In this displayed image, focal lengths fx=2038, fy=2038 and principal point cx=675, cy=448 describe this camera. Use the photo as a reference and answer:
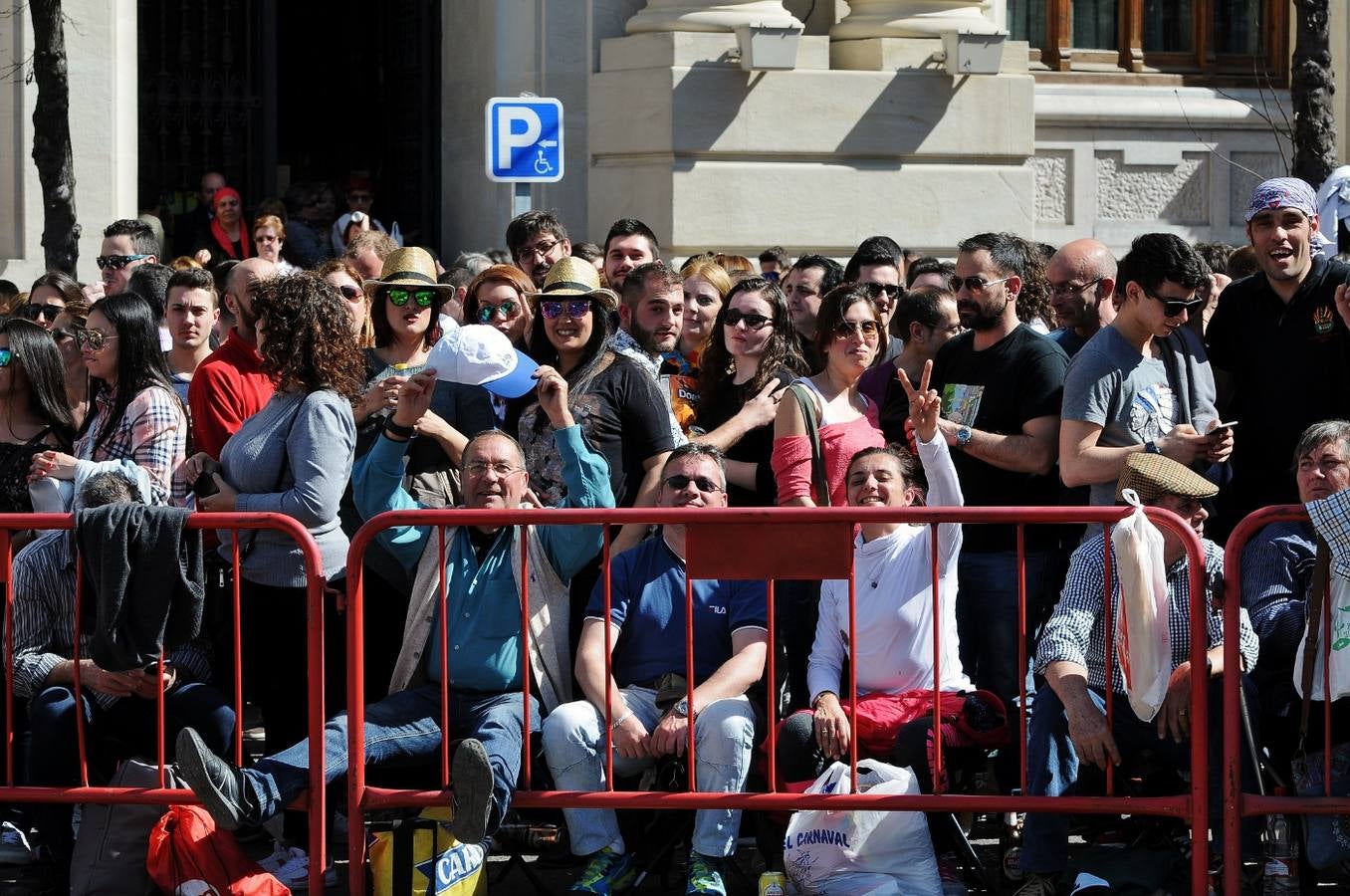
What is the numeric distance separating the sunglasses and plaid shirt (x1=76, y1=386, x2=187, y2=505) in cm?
94

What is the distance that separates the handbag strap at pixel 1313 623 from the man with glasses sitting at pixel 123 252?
706cm

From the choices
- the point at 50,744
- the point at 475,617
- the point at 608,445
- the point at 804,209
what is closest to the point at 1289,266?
the point at 608,445

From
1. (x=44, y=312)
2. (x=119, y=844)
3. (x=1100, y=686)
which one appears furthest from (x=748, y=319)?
(x=44, y=312)

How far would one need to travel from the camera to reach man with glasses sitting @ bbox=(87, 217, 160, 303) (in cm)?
1136

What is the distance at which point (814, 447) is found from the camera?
7.58m

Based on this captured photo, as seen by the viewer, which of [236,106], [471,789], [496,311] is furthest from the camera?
[236,106]

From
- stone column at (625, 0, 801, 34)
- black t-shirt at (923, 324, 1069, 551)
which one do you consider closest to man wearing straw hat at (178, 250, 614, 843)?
black t-shirt at (923, 324, 1069, 551)

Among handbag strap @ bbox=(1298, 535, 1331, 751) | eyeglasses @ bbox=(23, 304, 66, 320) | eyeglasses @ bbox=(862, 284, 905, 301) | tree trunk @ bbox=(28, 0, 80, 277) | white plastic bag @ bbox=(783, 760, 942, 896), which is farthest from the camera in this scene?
tree trunk @ bbox=(28, 0, 80, 277)

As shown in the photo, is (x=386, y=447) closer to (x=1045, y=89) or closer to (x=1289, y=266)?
(x=1289, y=266)

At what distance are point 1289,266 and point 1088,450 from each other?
110 centimetres

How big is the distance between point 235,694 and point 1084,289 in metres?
3.99

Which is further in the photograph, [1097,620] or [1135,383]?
[1135,383]

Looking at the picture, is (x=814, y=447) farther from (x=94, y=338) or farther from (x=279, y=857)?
(x=94, y=338)

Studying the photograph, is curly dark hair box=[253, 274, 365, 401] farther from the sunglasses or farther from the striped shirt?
the striped shirt
